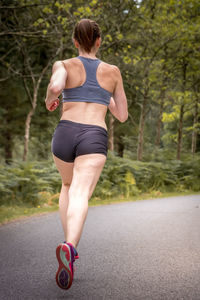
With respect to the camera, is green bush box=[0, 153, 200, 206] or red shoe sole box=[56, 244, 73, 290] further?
green bush box=[0, 153, 200, 206]

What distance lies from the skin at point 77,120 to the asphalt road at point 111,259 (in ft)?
1.67

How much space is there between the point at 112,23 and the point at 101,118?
1116 centimetres

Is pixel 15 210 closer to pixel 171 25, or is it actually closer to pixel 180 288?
pixel 180 288

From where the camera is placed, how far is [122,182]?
12.1m

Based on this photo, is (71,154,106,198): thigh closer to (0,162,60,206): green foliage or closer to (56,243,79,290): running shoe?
(56,243,79,290): running shoe

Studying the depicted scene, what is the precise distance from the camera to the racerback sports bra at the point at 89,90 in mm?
3324

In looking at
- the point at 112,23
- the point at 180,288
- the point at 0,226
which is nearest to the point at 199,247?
the point at 180,288

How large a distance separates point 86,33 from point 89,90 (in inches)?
20.0

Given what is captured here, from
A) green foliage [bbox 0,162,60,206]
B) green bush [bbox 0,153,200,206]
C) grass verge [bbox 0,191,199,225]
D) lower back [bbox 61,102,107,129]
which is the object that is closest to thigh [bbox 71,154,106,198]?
lower back [bbox 61,102,107,129]

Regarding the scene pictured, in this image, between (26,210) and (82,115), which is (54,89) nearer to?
(82,115)

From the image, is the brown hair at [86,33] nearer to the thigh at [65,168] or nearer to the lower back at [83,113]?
the lower back at [83,113]

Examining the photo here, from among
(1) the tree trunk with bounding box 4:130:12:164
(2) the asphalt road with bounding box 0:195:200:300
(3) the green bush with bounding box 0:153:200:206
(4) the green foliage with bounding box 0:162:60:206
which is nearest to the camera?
(2) the asphalt road with bounding box 0:195:200:300

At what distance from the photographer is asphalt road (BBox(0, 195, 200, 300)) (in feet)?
9.93

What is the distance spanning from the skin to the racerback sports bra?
3cm
